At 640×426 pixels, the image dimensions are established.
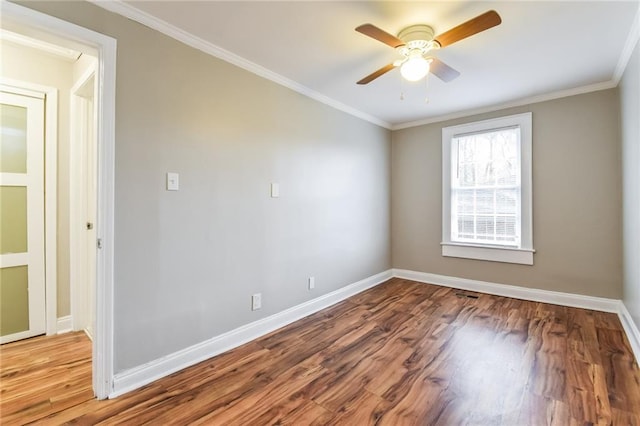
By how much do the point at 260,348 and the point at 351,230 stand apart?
1.93 metres

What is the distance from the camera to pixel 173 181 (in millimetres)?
2117

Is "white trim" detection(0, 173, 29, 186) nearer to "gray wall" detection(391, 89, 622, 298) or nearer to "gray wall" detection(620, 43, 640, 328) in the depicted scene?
"gray wall" detection(391, 89, 622, 298)

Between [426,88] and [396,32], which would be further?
[426,88]

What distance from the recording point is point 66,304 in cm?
277

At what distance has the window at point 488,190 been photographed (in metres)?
3.64

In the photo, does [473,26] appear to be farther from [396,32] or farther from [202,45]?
[202,45]

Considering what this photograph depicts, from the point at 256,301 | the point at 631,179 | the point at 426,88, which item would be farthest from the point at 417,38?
the point at 256,301

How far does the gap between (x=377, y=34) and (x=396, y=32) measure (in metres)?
0.48

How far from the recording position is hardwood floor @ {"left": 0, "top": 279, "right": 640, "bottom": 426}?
167 centimetres

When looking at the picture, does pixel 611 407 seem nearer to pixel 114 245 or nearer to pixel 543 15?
pixel 543 15

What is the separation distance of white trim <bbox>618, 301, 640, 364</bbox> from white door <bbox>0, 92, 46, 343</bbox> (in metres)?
4.94

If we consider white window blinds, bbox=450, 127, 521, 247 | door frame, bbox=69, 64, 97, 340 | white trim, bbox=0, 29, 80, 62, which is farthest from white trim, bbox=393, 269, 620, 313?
white trim, bbox=0, 29, 80, 62

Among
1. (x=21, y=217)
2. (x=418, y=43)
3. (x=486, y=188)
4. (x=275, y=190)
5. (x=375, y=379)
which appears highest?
(x=418, y=43)

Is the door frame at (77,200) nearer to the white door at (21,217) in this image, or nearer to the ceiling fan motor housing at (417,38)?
the white door at (21,217)
